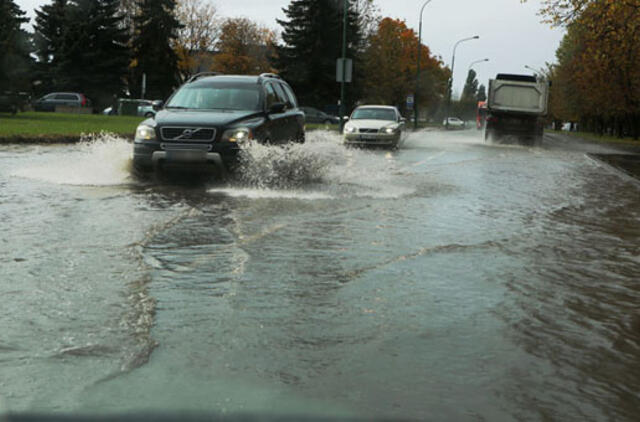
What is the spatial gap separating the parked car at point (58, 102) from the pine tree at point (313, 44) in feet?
48.2

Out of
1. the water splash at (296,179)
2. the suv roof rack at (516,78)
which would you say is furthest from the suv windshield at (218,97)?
the suv roof rack at (516,78)

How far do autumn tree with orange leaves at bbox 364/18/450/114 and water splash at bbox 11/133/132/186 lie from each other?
46875 millimetres

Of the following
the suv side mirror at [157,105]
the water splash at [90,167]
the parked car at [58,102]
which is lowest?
the water splash at [90,167]

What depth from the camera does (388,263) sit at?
6.73 metres

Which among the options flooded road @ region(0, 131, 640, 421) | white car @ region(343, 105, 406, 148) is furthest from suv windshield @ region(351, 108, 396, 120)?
flooded road @ region(0, 131, 640, 421)

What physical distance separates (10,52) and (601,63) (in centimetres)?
2520

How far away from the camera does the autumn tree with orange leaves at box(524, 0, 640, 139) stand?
24.3 metres

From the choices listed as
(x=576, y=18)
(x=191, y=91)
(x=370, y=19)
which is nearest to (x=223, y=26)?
(x=370, y=19)

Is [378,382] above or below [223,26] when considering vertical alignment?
below

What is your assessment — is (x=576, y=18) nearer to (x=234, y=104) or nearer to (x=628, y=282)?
(x=234, y=104)

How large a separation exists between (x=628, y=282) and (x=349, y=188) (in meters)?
6.83

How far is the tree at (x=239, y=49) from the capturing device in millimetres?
74062

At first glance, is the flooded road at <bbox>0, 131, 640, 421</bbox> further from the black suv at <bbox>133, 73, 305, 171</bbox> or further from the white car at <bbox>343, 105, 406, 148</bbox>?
the white car at <bbox>343, 105, 406, 148</bbox>

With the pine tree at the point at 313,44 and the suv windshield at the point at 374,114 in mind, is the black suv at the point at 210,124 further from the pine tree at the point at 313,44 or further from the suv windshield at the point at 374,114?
the pine tree at the point at 313,44
